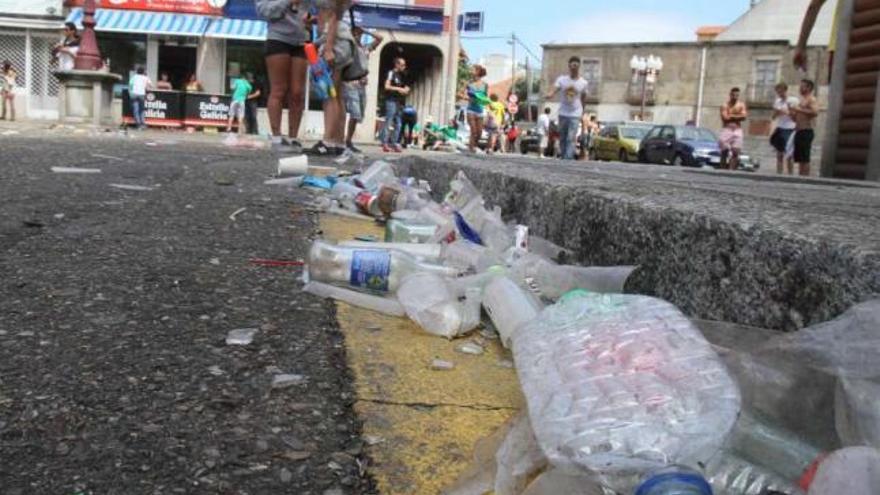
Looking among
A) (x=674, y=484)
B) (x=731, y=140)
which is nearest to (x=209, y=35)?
(x=731, y=140)

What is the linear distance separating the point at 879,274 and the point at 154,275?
184 cm

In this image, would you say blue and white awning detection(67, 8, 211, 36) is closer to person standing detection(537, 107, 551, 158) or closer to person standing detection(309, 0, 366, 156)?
person standing detection(537, 107, 551, 158)

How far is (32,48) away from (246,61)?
5971 millimetres

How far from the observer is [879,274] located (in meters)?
1.19

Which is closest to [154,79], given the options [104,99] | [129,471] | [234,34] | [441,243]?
[234,34]

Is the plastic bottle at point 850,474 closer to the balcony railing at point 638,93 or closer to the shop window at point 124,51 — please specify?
the shop window at point 124,51

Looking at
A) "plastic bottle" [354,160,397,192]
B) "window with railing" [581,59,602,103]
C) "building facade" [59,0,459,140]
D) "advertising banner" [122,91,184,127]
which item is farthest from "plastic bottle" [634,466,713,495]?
"window with railing" [581,59,602,103]

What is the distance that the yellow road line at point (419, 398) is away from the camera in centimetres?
129

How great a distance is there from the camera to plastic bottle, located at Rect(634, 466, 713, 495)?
844 mm

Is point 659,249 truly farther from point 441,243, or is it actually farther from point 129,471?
point 129,471

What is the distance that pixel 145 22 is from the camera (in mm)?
22172

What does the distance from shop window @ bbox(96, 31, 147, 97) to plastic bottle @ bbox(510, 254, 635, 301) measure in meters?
22.4

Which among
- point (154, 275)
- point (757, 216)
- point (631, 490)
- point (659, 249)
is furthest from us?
point (154, 275)

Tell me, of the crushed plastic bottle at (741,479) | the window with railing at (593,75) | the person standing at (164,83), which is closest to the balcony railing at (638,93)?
the window with railing at (593,75)
